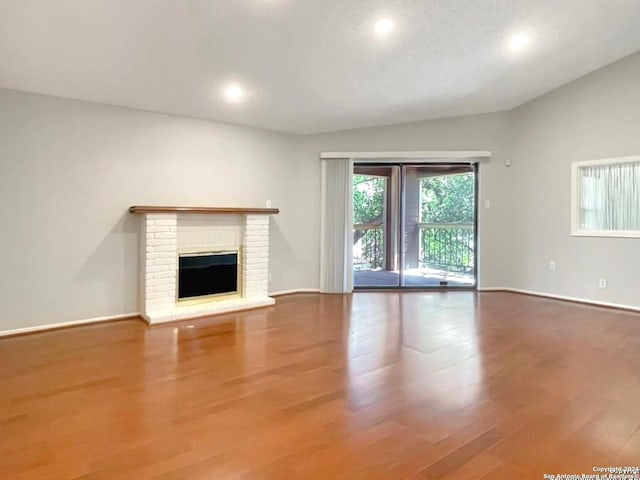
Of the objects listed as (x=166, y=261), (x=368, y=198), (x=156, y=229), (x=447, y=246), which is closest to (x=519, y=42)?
(x=368, y=198)

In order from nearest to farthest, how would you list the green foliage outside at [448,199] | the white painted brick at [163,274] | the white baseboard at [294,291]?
the white painted brick at [163,274]
the white baseboard at [294,291]
the green foliage outside at [448,199]

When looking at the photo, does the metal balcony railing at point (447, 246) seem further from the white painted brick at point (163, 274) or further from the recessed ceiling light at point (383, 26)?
the white painted brick at point (163, 274)

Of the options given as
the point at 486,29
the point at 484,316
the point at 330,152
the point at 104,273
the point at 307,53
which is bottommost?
the point at 484,316

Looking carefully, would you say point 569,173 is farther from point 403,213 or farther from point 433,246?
point 403,213

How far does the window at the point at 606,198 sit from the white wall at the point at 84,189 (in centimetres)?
479

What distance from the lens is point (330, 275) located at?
5922 millimetres

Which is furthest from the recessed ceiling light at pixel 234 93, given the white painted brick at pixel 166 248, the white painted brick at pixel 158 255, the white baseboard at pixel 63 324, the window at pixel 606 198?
the window at pixel 606 198

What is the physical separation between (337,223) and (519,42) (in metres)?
3.25

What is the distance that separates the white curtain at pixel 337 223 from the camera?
589 centimetres

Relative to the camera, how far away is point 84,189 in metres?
4.05

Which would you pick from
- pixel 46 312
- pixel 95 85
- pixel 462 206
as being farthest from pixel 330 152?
pixel 46 312

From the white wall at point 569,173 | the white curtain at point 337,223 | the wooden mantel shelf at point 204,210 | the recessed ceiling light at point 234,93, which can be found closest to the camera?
the recessed ceiling light at point 234,93

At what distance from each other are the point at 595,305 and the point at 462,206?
2322mm

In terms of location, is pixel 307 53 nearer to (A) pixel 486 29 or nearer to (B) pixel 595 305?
(A) pixel 486 29
